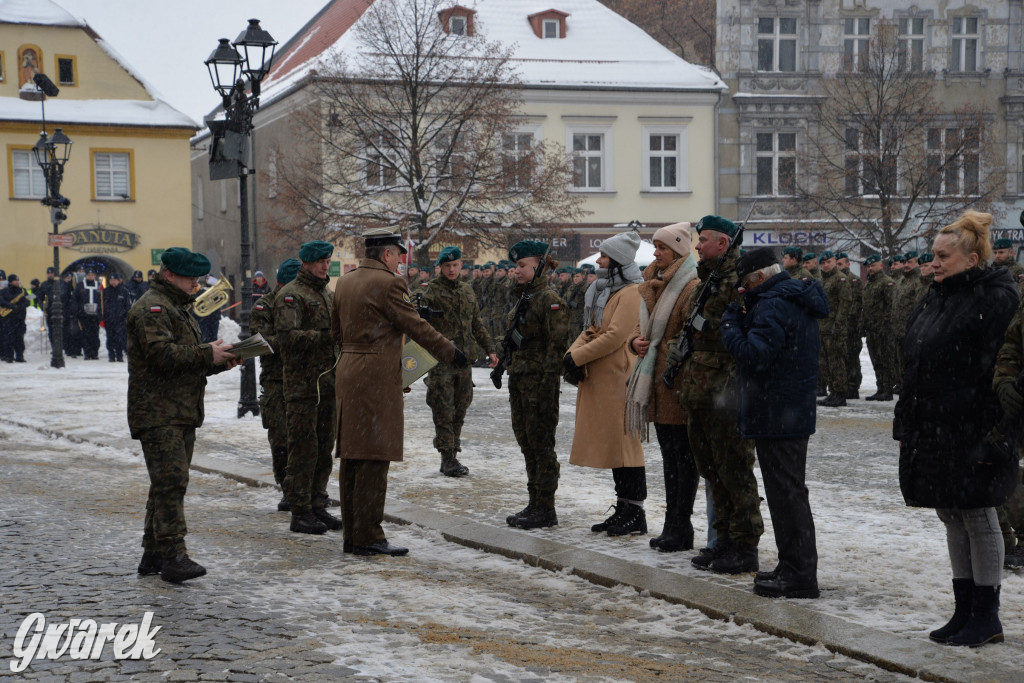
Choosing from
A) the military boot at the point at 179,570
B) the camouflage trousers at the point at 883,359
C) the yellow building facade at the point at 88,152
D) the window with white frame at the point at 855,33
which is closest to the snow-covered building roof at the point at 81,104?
the yellow building facade at the point at 88,152

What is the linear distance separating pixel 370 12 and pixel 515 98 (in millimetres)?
4689

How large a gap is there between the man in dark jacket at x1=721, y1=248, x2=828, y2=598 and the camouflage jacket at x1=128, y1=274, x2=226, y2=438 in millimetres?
3027

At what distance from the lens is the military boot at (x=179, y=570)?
7.19m

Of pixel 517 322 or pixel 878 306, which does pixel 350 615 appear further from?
pixel 878 306

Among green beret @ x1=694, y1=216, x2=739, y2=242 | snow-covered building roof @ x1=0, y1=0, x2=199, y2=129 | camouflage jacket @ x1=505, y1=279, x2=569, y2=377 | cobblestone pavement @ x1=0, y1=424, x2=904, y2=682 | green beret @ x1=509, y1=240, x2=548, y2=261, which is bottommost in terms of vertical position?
cobblestone pavement @ x1=0, y1=424, x2=904, y2=682

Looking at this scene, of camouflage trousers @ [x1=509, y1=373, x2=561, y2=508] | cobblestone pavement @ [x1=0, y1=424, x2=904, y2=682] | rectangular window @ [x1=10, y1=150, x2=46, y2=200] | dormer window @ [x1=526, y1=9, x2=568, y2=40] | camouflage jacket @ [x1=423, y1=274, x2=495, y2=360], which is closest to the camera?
cobblestone pavement @ [x1=0, y1=424, x2=904, y2=682]

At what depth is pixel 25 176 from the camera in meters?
42.7

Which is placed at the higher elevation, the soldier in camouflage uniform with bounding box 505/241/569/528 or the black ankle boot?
the soldier in camouflage uniform with bounding box 505/241/569/528

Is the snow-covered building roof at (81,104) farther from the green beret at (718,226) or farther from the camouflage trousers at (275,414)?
the green beret at (718,226)

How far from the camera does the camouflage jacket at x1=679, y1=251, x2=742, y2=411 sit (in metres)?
7.10

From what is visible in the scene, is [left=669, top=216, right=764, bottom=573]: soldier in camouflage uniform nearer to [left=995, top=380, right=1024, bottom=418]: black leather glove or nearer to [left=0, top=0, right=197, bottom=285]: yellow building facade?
[left=995, top=380, right=1024, bottom=418]: black leather glove

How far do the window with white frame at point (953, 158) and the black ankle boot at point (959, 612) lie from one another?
30.0 metres

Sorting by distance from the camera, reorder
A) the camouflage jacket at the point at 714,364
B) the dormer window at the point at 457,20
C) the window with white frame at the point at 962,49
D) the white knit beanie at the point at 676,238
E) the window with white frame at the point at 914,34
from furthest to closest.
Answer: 1. the window with white frame at the point at 962,49
2. the window with white frame at the point at 914,34
3. the dormer window at the point at 457,20
4. the white knit beanie at the point at 676,238
5. the camouflage jacket at the point at 714,364

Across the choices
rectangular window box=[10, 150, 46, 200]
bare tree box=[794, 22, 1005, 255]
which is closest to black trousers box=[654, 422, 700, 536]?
bare tree box=[794, 22, 1005, 255]
